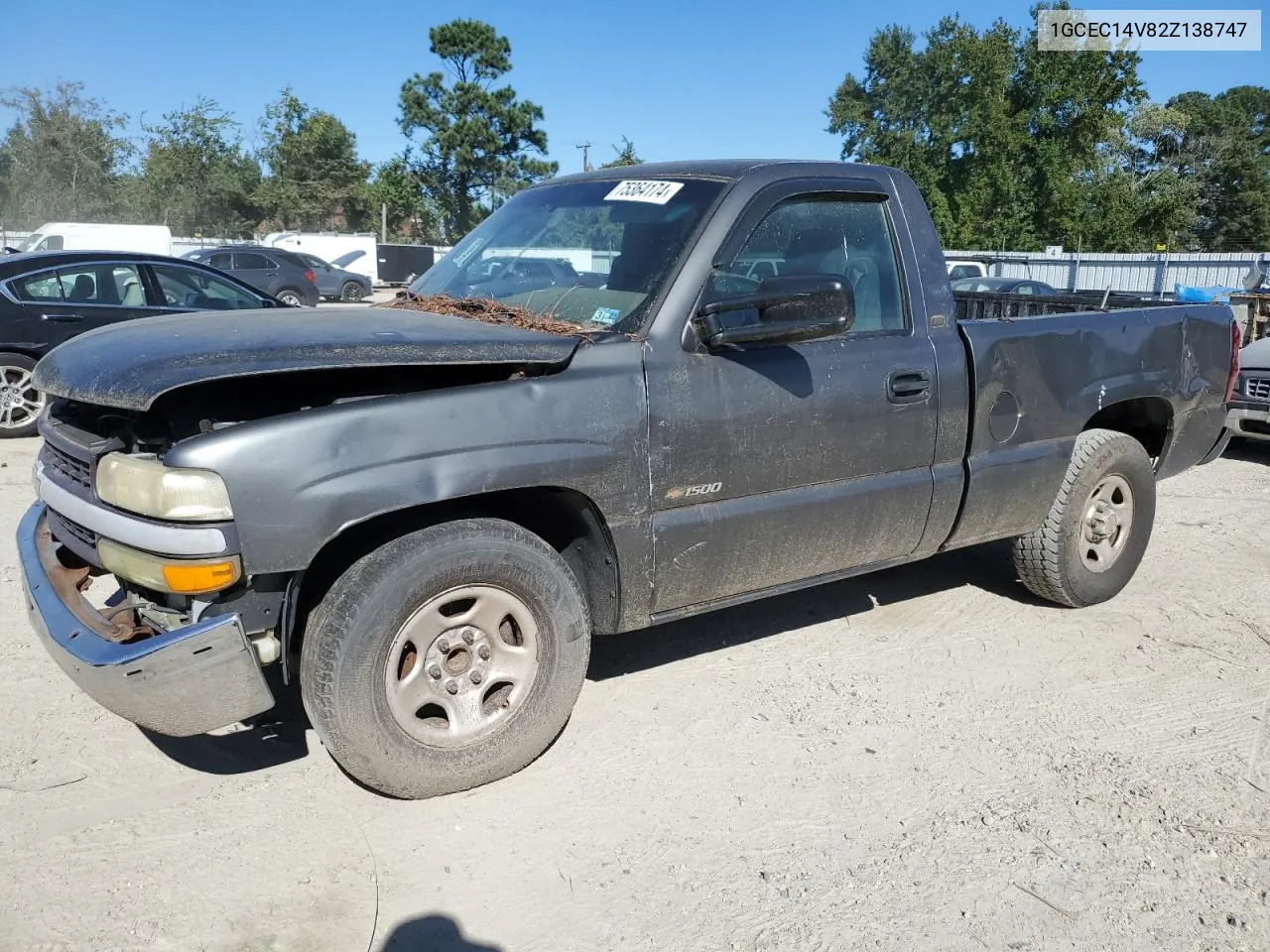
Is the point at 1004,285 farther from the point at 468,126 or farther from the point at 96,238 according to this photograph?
the point at 468,126

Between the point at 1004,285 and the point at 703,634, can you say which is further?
the point at 1004,285

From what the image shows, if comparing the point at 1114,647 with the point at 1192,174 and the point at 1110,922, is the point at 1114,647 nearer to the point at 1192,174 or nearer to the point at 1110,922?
the point at 1110,922

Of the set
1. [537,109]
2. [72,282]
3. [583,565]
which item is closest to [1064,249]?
[537,109]

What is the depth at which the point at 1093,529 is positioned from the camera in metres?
4.72

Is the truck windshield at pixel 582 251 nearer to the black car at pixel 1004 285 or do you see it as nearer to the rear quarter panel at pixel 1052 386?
the rear quarter panel at pixel 1052 386

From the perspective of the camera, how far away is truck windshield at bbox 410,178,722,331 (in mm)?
3359

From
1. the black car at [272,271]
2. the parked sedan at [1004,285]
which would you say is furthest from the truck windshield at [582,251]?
the black car at [272,271]

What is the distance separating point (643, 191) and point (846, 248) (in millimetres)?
822

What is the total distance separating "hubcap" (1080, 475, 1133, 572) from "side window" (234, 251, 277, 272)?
73.7 feet

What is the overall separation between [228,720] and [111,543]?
1.92ft

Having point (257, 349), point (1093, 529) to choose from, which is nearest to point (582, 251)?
point (257, 349)

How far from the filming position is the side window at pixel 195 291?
29.6 feet

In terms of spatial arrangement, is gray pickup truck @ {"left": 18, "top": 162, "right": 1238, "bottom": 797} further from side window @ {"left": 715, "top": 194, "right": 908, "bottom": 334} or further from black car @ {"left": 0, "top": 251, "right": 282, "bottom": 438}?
black car @ {"left": 0, "top": 251, "right": 282, "bottom": 438}

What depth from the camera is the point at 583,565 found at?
3332mm
